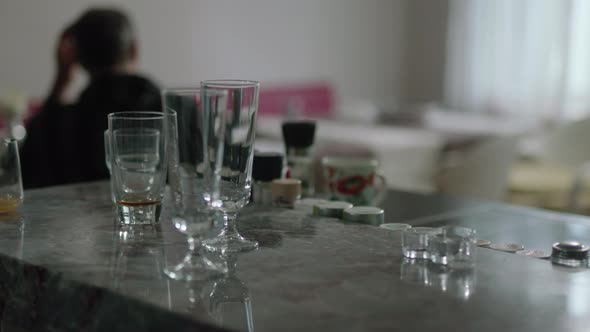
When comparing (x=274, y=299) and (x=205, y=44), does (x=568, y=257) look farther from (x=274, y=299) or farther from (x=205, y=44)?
(x=205, y=44)

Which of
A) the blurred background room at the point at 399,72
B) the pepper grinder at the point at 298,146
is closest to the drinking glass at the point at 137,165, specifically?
the pepper grinder at the point at 298,146

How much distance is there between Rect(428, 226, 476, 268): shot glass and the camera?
1054mm

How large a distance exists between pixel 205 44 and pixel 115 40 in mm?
2851

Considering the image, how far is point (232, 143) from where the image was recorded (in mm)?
1096

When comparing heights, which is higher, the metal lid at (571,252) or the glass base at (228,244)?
the metal lid at (571,252)

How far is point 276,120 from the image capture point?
453 centimetres

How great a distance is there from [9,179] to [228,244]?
0.49 metres

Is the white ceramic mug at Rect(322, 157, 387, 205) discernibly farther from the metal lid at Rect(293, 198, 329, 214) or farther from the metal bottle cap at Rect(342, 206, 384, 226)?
the metal bottle cap at Rect(342, 206, 384, 226)


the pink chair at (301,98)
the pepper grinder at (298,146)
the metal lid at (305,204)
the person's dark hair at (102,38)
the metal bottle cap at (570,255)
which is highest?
the person's dark hair at (102,38)

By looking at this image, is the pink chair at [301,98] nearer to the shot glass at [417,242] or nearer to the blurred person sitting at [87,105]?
the blurred person sitting at [87,105]

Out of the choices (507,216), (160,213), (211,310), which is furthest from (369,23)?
(211,310)

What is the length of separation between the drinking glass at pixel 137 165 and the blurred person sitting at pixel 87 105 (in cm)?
120

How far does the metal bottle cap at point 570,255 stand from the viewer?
1.08 m

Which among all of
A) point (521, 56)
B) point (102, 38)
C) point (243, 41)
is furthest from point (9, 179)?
point (521, 56)
